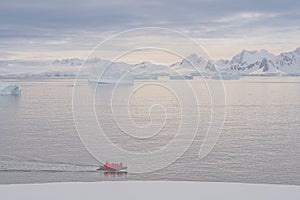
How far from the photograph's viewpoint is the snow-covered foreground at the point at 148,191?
3.31m

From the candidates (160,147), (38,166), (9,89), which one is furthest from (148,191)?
(9,89)

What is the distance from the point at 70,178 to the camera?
12438 mm

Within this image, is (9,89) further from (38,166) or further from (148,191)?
(148,191)

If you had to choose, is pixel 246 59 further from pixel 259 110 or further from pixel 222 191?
pixel 222 191

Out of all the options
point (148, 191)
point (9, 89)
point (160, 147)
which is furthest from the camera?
point (9, 89)

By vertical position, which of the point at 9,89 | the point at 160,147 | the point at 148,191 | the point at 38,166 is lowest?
the point at 148,191

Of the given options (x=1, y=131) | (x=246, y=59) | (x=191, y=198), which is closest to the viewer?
(x=191, y=198)

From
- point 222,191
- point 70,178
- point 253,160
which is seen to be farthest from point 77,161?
point 222,191

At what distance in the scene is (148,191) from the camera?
11.5 ft

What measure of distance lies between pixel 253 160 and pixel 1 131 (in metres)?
10.7

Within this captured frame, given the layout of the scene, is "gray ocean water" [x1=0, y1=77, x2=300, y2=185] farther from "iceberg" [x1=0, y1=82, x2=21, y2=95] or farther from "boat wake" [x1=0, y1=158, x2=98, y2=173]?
"iceberg" [x1=0, y1=82, x2=21, y2=95]

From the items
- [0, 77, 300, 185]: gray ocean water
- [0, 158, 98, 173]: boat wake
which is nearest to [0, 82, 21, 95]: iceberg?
[0, 77, 300, 185]: gray ocean water

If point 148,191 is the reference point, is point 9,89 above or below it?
above

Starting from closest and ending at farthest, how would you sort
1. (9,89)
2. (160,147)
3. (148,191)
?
1. (148,191)
2. (160,147)
3. (9,89)
